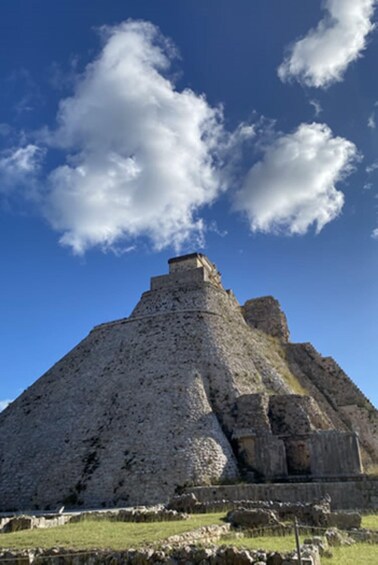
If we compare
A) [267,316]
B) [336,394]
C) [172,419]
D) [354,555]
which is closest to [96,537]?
[354,555]

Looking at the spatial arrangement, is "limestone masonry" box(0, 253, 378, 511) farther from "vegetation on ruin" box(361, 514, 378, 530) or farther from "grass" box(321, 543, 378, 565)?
"grass" box(321, 543, 378, 565)

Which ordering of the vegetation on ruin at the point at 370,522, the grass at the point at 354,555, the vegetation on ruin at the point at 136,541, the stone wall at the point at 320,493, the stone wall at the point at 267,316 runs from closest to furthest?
the grass at the point at 354,555, the vegetation on ruin at the point at 136,541, the vegetation on ruin at the point at 370,522, the stone wall at the point at 320,493, the stone wall at the point at 267,316

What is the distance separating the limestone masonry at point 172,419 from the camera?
21.7 meters

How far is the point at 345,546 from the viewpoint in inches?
394

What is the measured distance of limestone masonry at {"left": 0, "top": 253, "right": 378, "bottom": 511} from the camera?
2172 cm

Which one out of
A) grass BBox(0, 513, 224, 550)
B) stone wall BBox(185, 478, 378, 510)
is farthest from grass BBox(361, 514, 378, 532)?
grass BBox(0, 513, 224, 550)

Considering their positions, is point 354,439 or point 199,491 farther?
point 354,439

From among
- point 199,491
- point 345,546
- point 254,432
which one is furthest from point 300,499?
point 345,546

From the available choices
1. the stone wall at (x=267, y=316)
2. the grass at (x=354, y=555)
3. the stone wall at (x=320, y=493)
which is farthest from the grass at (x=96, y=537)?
the stone wall at (x=267, y=316)

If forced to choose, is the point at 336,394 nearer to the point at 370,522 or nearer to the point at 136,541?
the point at 370,522

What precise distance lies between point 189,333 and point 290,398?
7156 millimetres

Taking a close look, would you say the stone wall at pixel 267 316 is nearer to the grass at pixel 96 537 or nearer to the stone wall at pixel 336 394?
the stone wall at pixel 336 394

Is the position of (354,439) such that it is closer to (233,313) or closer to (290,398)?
(290,398)

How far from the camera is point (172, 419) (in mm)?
23531
